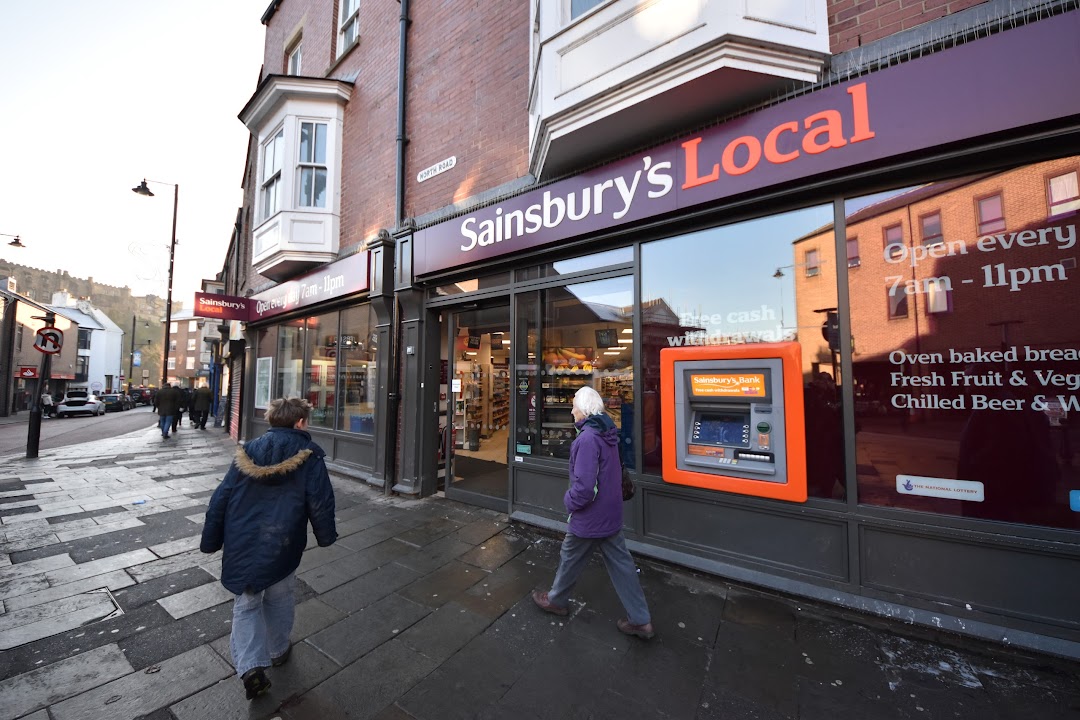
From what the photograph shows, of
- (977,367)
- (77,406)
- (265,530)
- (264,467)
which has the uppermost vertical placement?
(977,367)

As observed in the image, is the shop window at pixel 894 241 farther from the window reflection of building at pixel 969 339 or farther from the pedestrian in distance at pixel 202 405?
the pedestrian in distance at pixel 202 405

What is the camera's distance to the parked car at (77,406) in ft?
73.8

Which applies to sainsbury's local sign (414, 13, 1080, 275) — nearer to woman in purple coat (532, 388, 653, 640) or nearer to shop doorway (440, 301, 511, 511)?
shop doorway (440, 301, 511, 511)

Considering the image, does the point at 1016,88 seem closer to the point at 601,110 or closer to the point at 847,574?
the point at 601,110

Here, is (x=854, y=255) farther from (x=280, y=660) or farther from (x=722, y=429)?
(x=280, y=660)

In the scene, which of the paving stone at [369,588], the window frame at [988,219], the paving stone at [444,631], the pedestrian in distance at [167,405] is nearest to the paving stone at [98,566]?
the paving stone at [369,588]

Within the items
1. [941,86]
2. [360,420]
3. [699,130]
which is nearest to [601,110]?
[699,130]

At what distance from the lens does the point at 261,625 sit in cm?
231

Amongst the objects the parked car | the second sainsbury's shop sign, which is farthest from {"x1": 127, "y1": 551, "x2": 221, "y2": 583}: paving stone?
the parked car

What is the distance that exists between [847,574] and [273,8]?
667 inches

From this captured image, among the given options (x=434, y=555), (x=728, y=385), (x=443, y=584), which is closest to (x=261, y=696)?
(x=443, y=584)

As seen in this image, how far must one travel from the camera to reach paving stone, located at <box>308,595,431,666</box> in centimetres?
260

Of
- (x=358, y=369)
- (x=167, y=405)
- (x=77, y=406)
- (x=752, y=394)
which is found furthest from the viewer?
(x=77, y=406)

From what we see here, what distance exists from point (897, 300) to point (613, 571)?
2892 mm
